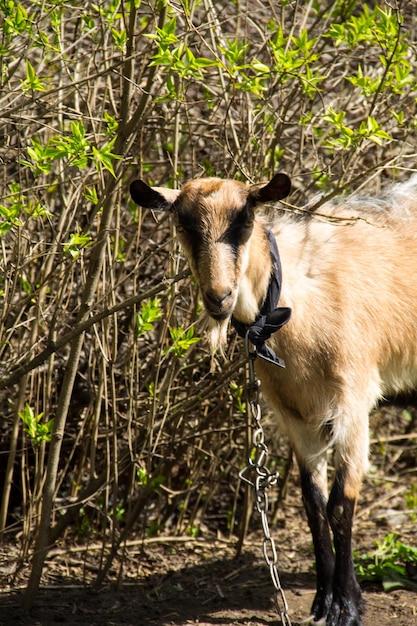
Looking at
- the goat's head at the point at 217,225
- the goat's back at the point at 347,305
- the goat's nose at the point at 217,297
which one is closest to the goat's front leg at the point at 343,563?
the goat's back at the point at 347,305

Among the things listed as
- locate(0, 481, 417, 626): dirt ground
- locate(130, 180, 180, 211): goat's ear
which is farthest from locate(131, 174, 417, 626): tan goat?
locate(0, 481, 417, 626): dirt ground

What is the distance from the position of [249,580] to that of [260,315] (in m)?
1.65

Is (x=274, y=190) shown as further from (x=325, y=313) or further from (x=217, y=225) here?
(x=325, y=313)

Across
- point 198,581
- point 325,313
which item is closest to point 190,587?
point 198,581

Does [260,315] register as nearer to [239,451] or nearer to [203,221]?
[203,221]

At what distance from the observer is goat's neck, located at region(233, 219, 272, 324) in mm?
3412

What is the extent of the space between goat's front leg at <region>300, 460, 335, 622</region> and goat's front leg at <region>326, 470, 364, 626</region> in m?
0.10

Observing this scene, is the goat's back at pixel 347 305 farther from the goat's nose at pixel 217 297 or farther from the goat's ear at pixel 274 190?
the goat's nose at pixel 217 297

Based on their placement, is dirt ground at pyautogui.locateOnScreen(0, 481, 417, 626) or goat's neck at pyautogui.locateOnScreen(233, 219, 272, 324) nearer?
goat's neck at pyautogui.locateOnScreen(233, 219, 272, 324)

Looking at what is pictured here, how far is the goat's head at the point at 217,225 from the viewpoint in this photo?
3.11 metres

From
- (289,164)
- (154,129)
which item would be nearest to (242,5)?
(289,164)

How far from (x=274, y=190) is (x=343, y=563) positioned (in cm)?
168

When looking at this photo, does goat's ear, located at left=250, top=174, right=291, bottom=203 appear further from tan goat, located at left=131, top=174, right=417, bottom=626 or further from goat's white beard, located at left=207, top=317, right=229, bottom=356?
goat's white beard, located at left=207, top=317, right=229, bottom=356

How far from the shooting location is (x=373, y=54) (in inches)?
186
